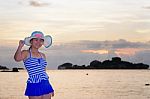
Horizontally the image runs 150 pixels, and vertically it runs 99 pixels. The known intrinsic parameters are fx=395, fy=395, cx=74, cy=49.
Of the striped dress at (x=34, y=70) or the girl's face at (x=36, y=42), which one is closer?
the striped dress at (x=34, y=70)

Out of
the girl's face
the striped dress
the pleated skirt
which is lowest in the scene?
the pleated skirt

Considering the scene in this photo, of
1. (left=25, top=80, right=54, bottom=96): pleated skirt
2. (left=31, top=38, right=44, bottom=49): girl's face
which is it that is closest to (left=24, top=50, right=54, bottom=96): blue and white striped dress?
(left=25, top=80, right=54, bottom=96): pleated skirt

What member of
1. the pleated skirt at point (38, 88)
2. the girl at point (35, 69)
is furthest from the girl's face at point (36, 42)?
the pleated skirt at point (38, 88)

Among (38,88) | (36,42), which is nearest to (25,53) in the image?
(36,42)

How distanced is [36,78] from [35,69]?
14 centimetres

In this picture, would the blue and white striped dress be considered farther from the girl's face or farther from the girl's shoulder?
the girl's face

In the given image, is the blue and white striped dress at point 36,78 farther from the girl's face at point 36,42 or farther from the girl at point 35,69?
the girl's face at point 36,42

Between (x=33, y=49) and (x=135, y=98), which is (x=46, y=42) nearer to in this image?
(x=33, y=49)

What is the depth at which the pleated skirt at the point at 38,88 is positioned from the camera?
20.2 feet

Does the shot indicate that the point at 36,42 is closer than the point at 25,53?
No

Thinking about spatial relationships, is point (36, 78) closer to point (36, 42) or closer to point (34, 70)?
point (34, 70)

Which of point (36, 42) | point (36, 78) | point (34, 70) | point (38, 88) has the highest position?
point (36, 42)

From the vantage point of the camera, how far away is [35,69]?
623cm

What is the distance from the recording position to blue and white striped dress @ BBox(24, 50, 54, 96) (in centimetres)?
619
